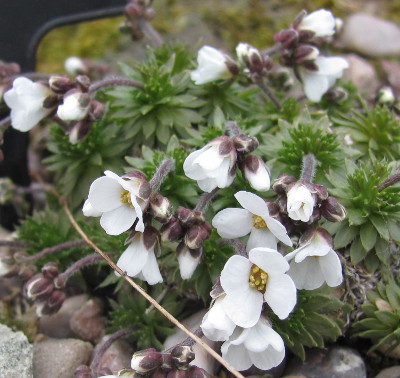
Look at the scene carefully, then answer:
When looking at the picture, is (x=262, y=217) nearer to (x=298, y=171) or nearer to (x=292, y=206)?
(x=292, y=206)

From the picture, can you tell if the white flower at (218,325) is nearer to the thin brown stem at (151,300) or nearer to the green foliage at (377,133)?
the thin brown stem at (151,300)

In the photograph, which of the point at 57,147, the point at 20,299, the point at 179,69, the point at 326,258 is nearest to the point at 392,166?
the point at 326,258

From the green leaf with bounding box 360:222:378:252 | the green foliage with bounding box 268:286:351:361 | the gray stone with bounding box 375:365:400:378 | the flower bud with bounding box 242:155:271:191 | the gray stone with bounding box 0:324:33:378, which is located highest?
the flower bud with bounding box 242:155:271:191

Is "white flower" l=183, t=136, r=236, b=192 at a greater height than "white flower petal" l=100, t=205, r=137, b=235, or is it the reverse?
"white flower" l=183, t=136, r=236, b=192

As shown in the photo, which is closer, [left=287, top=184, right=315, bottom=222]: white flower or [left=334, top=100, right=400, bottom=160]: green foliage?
[left=287, top=184, right=315, bottom=222]: white flower

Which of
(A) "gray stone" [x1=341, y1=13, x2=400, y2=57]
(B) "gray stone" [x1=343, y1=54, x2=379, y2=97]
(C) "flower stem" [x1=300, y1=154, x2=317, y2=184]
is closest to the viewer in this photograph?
(C) "flower stem" [x1=300, y1=154, x2=317, y2=184]

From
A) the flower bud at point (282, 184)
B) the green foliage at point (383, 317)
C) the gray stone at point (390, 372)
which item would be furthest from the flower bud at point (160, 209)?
the gray stone at point (390, 372)

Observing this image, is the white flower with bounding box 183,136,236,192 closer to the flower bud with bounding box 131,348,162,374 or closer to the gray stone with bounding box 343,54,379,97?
the flower bud with bounding box 131,348,162,374

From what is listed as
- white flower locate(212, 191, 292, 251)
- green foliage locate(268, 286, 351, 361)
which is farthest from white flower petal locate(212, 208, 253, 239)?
green foliage locate(268, 286, 351, 361)
